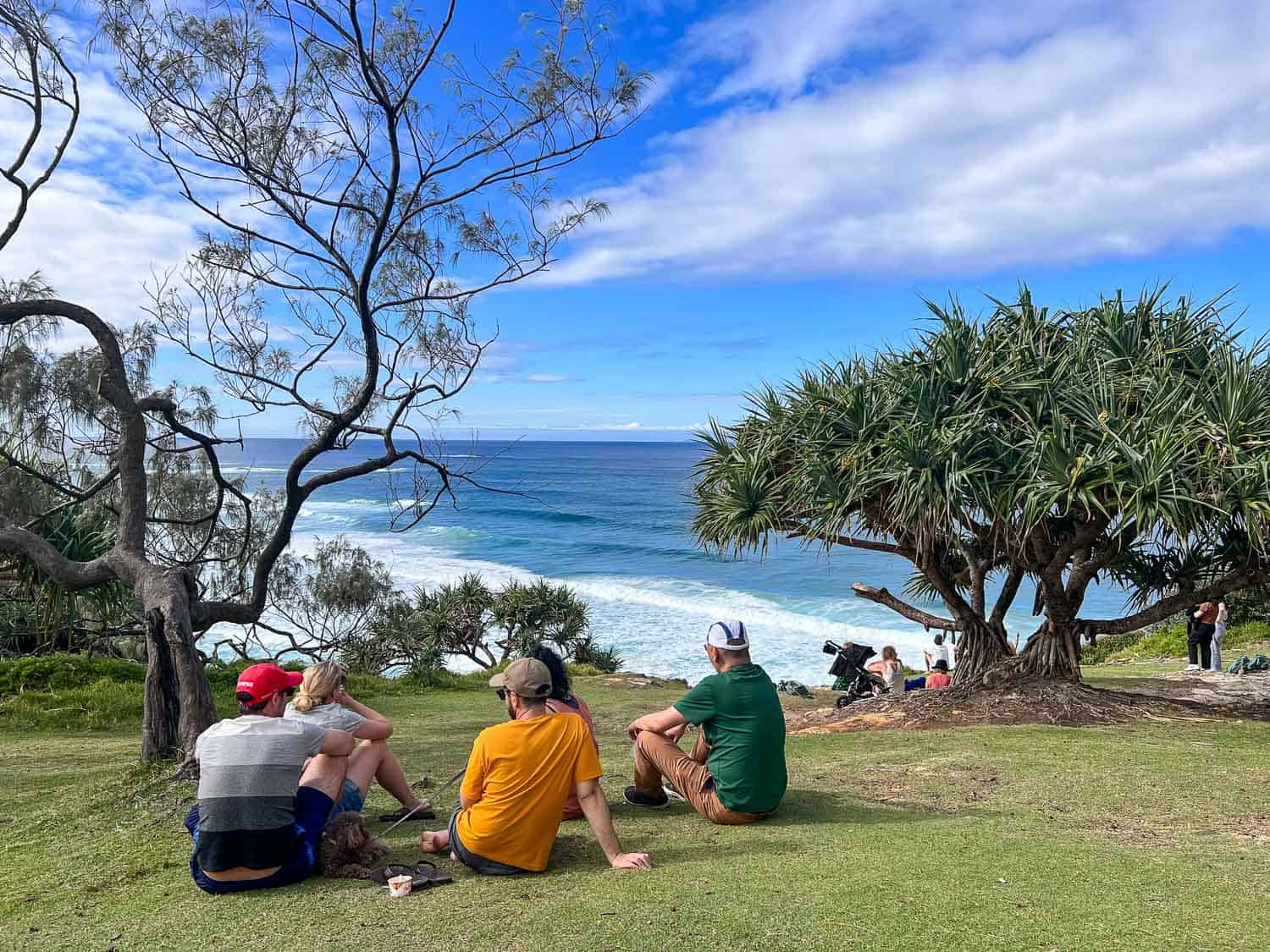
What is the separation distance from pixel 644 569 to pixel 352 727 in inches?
1666

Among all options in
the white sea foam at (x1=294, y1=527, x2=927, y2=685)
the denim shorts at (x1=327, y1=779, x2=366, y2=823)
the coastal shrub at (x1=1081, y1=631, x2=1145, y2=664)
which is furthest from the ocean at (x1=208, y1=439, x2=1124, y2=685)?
the coastal shrub at (x1=1081, y1=631, x2=1145, y2=664)

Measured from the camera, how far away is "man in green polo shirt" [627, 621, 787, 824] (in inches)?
191

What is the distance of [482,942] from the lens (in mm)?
3549

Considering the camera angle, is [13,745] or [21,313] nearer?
[21,313]

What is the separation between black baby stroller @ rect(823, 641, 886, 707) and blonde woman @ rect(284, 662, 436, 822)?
8.08m

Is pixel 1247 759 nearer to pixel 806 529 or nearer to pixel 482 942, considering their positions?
pixel 806 529

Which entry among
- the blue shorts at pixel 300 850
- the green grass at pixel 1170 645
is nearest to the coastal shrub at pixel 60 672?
the blue shorts at pixel 300 850

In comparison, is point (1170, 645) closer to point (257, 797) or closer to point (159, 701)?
point (159, 701)

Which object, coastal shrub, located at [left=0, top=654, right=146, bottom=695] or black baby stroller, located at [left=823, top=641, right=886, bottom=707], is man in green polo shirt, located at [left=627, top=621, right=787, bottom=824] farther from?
coastal shrub, located at [left=0, top=654, right=146, bottom=695]

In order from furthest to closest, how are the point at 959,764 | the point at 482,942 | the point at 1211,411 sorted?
1. the point at 1211,411
2. the point at 959,764
3. the point at 482,942

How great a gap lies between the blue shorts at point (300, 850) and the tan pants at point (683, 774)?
172 centimetres

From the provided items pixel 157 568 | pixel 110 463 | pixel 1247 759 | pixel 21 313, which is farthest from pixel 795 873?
pixel 110 463

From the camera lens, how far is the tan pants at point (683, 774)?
5.04m

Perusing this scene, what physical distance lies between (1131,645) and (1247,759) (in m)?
16.6
